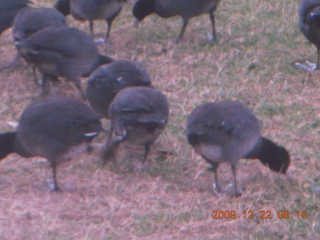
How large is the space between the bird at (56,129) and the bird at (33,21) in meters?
1.77

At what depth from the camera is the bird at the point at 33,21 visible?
22.3ft

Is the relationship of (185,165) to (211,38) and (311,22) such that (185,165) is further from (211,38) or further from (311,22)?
(211,38)

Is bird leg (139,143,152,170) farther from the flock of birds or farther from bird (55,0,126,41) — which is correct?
bird (55,0,126,41)

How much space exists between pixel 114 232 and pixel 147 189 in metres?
0.73

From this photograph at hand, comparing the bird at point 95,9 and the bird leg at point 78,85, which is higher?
the bird at point 95,9

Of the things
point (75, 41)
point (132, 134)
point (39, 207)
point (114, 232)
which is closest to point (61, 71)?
point (75, 41)

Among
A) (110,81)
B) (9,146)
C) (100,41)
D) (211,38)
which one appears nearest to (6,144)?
(9,146)

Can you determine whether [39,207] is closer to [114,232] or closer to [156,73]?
[114,232]

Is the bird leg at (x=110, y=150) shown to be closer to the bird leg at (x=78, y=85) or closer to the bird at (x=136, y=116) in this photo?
the bird at (x=136, y=116)

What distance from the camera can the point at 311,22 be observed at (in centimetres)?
695

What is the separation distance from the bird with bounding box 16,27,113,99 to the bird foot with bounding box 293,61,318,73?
2353 mm

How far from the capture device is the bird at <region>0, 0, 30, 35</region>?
7.73 m
